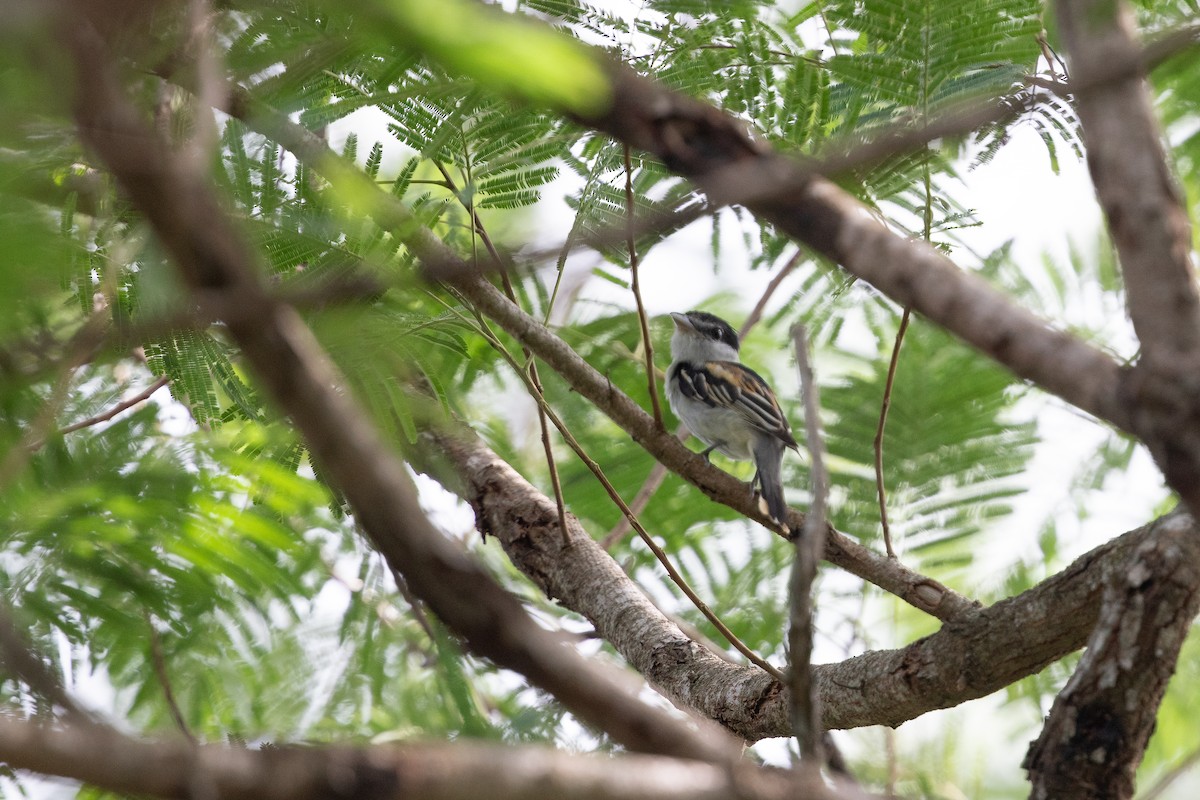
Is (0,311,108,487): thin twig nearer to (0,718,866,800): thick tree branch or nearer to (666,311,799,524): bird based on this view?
(0,718,866,800): thick tree branch

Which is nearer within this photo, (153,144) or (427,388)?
(153,144)

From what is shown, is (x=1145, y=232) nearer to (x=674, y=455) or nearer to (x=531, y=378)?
(x=674, y=455)

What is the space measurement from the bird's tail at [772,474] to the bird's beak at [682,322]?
2.92 ft

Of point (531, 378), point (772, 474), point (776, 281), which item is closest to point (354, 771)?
point (531, 378)

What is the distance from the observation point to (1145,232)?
1512mm

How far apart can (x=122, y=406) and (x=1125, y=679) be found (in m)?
3.30

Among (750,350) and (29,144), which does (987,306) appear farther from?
(750,350)

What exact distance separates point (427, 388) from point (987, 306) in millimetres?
2993

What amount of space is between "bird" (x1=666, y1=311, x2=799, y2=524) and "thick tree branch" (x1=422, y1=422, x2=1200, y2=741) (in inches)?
81.9

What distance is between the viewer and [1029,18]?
123 inches

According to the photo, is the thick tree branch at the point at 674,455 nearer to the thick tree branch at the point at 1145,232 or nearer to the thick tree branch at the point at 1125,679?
the thick tree branch at the point at 1125,679

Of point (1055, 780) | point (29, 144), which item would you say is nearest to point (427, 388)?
point (29, 144)

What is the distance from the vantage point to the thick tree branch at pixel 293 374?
1086 millimetres

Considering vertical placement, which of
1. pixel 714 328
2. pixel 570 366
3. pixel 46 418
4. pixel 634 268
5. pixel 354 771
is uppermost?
pixel 714 328
